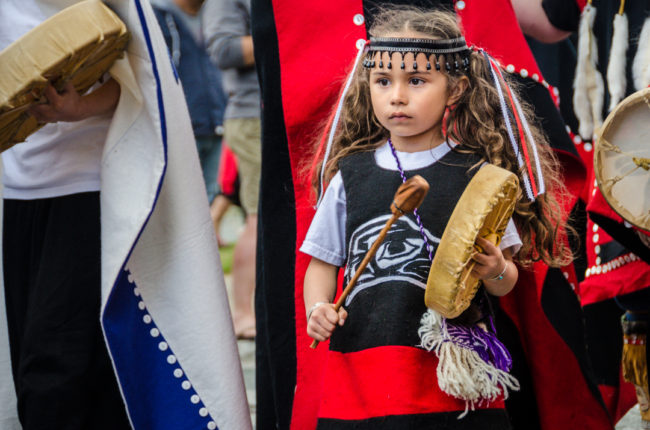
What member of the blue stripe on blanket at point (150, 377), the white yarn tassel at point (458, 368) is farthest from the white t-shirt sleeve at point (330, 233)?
the blue stripe on blanket at point (150, 377)

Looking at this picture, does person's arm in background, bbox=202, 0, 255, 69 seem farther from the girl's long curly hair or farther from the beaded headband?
the beaded headband

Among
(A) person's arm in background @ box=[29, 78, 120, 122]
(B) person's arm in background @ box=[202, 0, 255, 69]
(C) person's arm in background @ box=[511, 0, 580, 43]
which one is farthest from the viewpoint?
(B) person's arm in background @ box=[202, 0, 255, 69]

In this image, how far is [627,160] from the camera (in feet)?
7.76

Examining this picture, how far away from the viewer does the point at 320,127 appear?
2594mm

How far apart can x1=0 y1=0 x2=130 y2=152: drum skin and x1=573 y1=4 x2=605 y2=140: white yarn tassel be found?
1598mm

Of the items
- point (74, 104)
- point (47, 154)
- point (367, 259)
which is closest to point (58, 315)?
point (47, 154)

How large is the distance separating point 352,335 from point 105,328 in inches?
23.5

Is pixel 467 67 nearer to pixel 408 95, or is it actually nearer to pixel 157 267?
pixel 408 95

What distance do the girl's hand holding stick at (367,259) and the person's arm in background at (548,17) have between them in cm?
133

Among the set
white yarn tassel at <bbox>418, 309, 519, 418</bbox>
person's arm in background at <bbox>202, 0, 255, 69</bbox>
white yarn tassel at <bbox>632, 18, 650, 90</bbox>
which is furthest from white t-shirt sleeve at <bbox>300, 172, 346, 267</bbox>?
person's arm in background at <bbox>202, 0, 255, 69</bbox>

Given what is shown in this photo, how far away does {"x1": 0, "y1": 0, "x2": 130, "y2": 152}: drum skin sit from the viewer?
211cm

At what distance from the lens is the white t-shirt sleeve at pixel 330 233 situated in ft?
7.43

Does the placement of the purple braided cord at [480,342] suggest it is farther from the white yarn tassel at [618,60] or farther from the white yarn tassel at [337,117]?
the white yarn tassel at [618,60]

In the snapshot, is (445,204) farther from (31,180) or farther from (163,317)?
(31,180)
